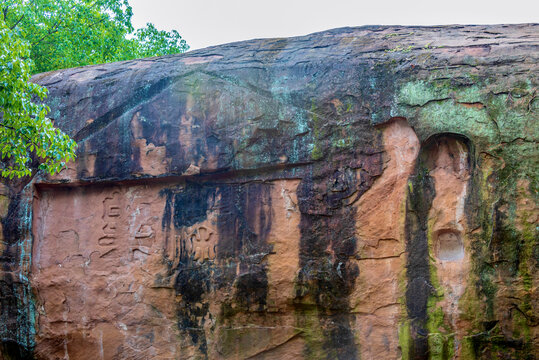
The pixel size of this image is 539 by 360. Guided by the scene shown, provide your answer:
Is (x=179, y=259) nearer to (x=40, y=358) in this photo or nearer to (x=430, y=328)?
(x=40, y=358)

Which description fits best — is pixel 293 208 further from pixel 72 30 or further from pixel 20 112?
pixel 72 30

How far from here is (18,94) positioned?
470cm

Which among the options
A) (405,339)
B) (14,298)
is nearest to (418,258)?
(405,339)

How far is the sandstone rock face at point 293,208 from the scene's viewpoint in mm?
4676

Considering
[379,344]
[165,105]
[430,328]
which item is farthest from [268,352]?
[165,105]

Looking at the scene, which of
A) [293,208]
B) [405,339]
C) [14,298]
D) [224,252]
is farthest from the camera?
[14,298]

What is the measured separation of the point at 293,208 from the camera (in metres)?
5.16

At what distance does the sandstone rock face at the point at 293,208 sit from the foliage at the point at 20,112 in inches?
28.1

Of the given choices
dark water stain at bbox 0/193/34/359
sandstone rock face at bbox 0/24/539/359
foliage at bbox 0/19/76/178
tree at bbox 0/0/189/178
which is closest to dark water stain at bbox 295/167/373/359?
sandstone rock face at bbox 0/24/539/359

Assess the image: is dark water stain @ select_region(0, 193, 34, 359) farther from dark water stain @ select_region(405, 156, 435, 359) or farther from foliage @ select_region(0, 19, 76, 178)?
dark water stain @ select_region(405, 156, 435, 359)

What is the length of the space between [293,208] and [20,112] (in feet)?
8.43

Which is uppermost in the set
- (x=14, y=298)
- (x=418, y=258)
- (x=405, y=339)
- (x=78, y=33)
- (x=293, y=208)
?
(x=78, y=33)

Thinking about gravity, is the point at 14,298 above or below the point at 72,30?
below

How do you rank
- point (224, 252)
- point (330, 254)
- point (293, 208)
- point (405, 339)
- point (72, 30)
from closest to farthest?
1. point (405, 339)
2. point (330, 254)
3. point (293, 208)
4. point (224, 252)
5. point (72, 30)
